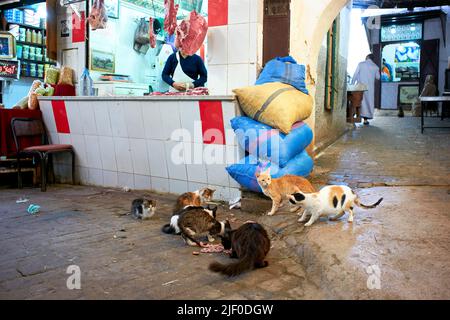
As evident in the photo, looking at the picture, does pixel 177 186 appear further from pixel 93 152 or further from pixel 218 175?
pixel 93 152

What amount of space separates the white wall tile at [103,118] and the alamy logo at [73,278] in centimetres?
297

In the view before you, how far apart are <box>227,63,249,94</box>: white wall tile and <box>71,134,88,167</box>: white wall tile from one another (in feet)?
7.52

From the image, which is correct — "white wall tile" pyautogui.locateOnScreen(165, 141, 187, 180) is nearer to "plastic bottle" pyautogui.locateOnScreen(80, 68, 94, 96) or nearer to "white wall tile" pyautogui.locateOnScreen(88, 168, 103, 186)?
"white wall tile" pyautogui.locateOnScreen(88, 168, 103, 186)

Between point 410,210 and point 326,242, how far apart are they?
101 cm

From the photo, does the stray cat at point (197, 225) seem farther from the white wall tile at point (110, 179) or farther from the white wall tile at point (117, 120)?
the white wall tile at point (110, 179)

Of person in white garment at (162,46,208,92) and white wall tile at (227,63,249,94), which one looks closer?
white wall tile at (227,63,249,94)

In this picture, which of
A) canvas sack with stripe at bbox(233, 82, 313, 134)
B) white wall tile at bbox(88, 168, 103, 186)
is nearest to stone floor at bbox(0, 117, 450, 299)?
canvas sack with stripe at bbox(233, 82, 313, 134)

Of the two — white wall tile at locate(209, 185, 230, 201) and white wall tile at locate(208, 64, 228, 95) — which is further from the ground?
white wall tile at locate(208, 64, 228, 95)

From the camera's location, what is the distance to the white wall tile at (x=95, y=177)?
552 cm

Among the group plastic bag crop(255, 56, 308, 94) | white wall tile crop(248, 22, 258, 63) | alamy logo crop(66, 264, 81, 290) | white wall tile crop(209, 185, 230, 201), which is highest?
white wall tile crop(248, 22, 258, 63)

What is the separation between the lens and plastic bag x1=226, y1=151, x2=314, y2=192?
381cm

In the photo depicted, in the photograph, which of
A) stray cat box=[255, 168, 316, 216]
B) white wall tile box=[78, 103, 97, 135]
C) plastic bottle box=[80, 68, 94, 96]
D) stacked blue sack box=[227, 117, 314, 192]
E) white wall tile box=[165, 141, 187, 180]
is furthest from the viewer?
plastic bottle box=[80, 68, 94, 96]
